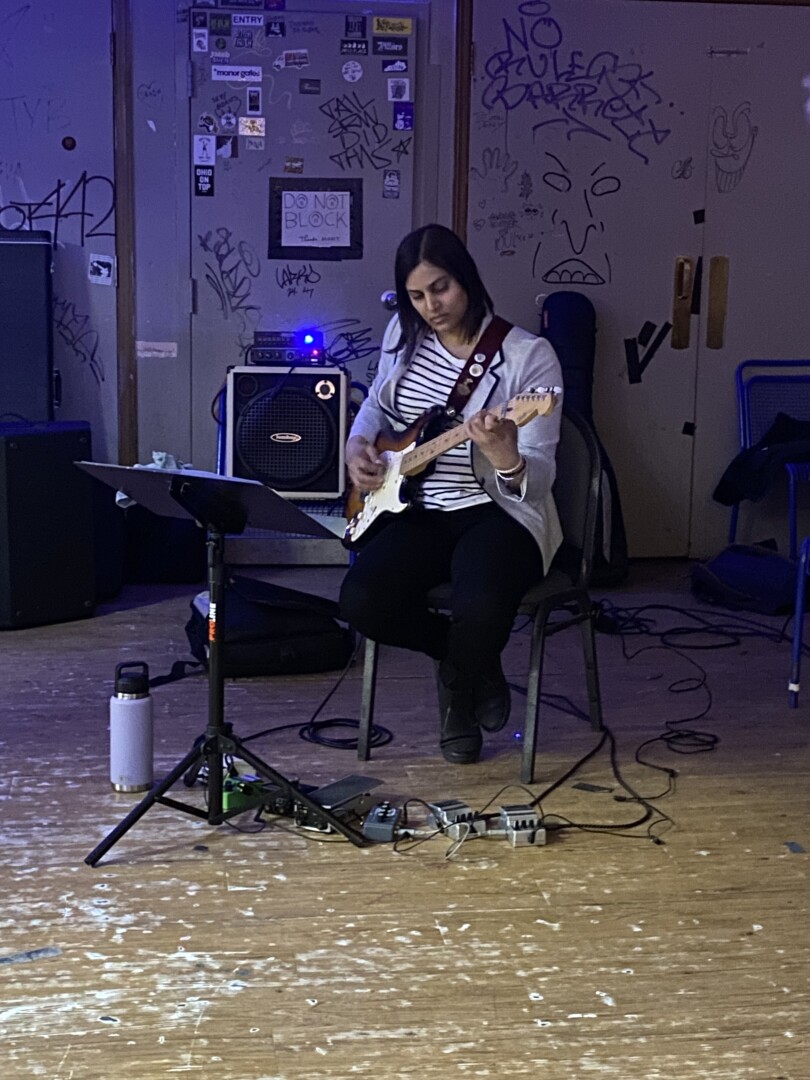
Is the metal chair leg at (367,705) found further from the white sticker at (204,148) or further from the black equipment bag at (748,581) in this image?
the white sticker at (204,148)

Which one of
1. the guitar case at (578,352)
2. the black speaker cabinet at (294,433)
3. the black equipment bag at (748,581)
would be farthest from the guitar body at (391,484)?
the guitar case at (578,352)

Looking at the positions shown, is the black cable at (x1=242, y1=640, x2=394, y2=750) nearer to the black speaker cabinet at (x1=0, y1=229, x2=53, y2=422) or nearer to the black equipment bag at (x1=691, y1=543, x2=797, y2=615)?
the black equipment bag at (x1=691, y1=543, x2=797, y2=615)

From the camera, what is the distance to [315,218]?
526 centimetres

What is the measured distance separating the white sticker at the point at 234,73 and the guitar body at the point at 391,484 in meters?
2.55

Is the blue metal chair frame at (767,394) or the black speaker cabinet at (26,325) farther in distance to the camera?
the blue metal chair frame at (767,394)

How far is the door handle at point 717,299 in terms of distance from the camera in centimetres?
542

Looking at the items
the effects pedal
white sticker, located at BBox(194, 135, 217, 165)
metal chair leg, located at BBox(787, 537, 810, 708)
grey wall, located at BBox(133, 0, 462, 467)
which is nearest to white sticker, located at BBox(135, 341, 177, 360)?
grey wall, located at BBox(133, 0, 462, 467)

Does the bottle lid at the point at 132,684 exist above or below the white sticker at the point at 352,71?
below

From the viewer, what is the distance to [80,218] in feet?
17.0

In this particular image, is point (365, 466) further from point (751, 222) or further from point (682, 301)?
point (751, 222)

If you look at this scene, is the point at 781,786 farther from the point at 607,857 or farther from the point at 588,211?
the point at 588,211

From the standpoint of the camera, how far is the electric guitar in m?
2.93

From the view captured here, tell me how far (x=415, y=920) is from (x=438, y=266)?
1500 millimetres

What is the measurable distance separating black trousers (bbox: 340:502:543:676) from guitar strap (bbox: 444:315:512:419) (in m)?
0.24
